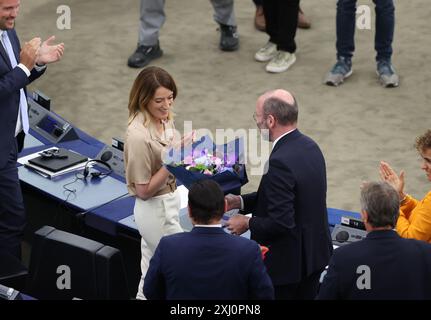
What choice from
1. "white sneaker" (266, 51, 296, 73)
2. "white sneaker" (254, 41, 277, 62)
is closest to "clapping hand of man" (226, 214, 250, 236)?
"white sneaker" (266, 51, 296, 73)

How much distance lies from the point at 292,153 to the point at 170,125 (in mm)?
848

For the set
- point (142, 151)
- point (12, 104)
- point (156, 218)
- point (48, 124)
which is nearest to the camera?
point (142, 151)

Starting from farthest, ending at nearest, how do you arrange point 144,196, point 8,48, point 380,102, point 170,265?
point 380,102 < point 8,48 < point 144,196 < point 170,265

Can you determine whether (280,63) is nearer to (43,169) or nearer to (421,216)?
(43,169)

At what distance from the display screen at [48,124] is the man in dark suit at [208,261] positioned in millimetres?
2739

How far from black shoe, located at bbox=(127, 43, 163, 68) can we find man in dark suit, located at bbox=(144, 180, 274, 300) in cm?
501

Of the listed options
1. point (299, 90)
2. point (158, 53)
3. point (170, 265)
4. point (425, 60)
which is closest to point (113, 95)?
point (158, 53)

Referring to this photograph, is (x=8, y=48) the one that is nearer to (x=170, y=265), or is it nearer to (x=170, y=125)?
(x=170, y=125)

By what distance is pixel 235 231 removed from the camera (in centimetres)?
456

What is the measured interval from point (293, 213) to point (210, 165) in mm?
770

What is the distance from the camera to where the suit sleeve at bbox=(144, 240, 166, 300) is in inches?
153

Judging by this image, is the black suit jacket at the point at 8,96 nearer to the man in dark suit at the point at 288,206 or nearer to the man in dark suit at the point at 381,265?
the man in dark suit at the point at 288,206

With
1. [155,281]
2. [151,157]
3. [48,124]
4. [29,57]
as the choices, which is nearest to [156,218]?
[151,157]

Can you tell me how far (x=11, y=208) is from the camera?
17.5 ft
